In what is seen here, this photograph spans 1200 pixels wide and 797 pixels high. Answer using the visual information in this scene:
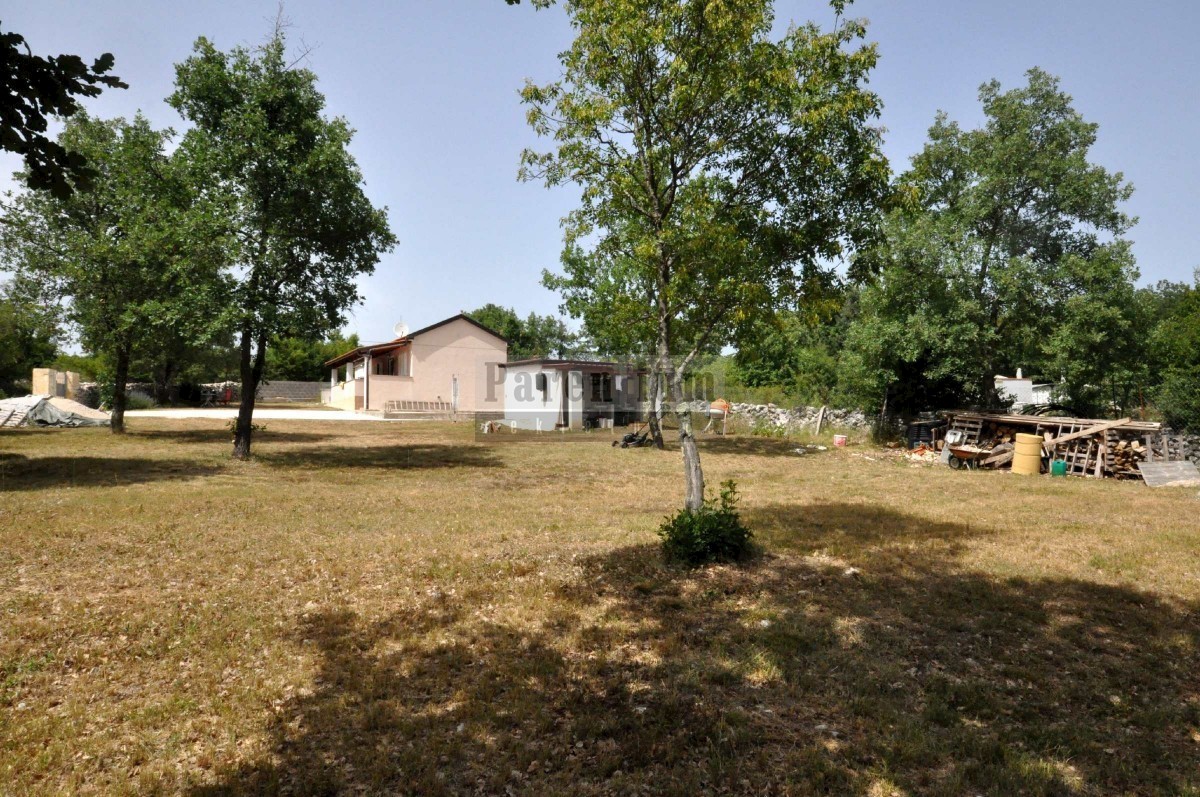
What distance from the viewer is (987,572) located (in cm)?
713

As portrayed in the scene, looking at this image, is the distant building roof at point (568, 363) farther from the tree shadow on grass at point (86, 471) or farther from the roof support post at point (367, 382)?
the tree shadow on grass at point (86, 471)

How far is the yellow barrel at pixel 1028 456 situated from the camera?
16.1 meters

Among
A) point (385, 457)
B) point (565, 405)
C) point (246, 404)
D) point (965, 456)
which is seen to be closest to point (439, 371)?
point (565, 405)

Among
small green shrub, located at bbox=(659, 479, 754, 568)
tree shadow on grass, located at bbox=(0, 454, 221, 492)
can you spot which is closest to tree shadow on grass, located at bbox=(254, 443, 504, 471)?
tree shadow on grass, located at bbox=(0, 454, 221, 492)

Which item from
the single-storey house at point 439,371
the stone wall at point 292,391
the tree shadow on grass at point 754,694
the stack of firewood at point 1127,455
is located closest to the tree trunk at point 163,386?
the stone wall at point 292,391

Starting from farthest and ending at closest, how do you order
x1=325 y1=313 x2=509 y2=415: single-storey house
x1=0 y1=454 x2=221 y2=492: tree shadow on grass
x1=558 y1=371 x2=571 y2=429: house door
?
x1=325 y1=313 x2=509 y2=415: single-storey house → x1=558 y1=371 x2=571 y2=429: house door → x1=0 y1=454 x2=221 y2=492: tree shadow on grass

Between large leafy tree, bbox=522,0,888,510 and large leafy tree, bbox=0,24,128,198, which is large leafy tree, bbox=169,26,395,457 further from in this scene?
large leafy tree, bbox=0,24,128,198

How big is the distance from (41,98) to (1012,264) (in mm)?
21767

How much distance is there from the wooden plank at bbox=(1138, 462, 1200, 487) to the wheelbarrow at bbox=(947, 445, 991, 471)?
342 cm

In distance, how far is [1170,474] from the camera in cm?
1413

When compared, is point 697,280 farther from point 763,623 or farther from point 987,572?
point 987,572

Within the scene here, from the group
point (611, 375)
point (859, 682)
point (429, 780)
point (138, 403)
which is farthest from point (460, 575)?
point (138, 403)

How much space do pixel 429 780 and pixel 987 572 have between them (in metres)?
6.77

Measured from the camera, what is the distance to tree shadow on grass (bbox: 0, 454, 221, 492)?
459 inches
